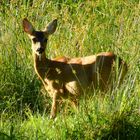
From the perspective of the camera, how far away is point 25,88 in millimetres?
8062

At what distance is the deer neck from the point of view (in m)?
8.12

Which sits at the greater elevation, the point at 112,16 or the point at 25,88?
the point at 112,16

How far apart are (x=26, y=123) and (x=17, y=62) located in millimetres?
1774

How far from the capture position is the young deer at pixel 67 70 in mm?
7945

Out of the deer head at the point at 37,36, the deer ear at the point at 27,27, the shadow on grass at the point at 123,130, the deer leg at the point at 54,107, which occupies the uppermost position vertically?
the deer ear at the point at 27,27

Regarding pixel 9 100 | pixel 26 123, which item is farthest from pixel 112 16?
pixel 26 123

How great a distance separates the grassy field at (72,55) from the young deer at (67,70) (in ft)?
0.63

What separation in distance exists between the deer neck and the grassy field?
0.17 m

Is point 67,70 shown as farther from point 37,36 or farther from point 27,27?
point 27,27

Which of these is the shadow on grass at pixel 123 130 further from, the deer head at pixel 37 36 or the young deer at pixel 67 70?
the deer head at pixel 37 36

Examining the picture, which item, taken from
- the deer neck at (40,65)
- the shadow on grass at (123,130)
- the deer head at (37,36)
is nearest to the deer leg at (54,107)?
the deer neck at (40,65)

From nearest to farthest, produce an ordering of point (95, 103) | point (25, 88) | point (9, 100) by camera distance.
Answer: point (95, 103) < point (9, 100) < point (25, 88)

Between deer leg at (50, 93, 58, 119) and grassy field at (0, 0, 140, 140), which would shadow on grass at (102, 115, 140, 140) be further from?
deer leg at (50, 93, 58, 119)

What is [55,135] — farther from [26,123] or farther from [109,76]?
[109,76]
